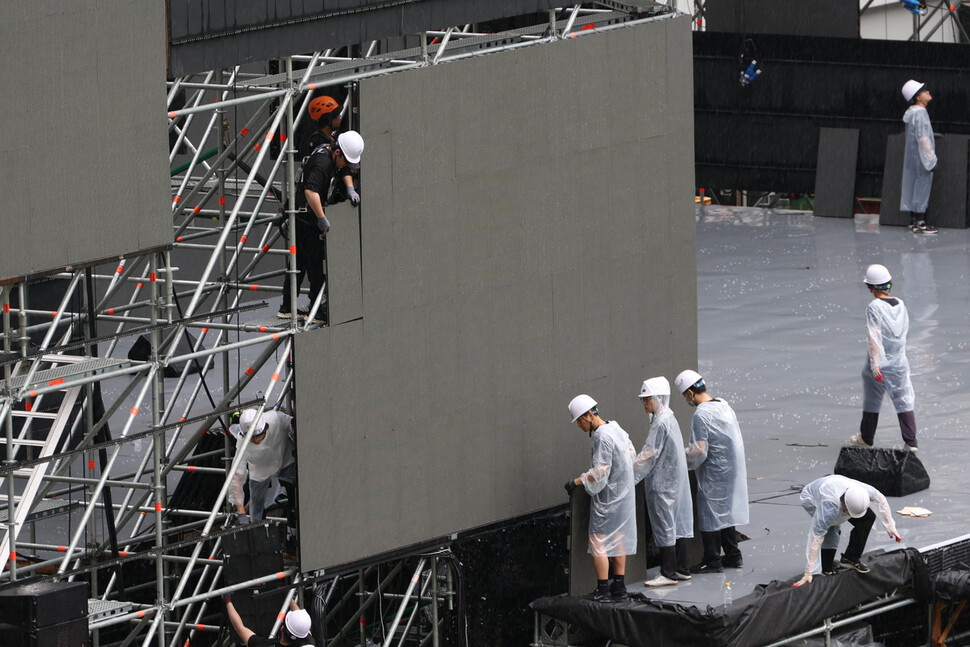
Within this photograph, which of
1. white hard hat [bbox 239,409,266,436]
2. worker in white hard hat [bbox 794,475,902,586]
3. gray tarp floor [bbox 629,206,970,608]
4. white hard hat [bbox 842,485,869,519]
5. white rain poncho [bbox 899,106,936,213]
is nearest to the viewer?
white hard hat [bbox 239,409,266,436]

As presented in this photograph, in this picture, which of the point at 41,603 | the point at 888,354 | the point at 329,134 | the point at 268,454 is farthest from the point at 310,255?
the point at 888,354

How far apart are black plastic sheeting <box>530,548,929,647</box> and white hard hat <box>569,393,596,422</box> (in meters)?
1.58

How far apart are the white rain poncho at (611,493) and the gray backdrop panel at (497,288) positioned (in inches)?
13.1

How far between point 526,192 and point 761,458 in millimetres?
4632

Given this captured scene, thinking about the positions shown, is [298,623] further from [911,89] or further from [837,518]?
[911,89]

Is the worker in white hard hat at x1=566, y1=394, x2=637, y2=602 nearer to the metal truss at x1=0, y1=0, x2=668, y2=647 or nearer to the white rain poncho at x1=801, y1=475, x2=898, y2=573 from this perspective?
the metal truss at x1=0, y1=0, x2=668, y2=647

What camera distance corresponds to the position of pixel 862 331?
2441 cm

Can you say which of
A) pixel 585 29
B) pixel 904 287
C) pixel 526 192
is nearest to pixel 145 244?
pixel 526 192

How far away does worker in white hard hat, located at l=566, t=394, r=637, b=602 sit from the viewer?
1627cm

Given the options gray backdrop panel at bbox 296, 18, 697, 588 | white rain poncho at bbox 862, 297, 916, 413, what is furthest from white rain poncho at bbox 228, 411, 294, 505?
white rain poncho at bbox 862, 297, 916, 413

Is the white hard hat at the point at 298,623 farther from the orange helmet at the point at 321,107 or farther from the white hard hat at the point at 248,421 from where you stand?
the orange helmet at the point at 321,107

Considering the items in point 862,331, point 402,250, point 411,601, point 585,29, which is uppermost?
point 585,29

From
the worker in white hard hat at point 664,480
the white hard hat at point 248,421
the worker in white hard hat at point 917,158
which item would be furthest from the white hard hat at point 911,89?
the white hard hat at point 248,421

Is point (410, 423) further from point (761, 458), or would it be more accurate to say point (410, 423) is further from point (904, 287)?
point (904, 287)
